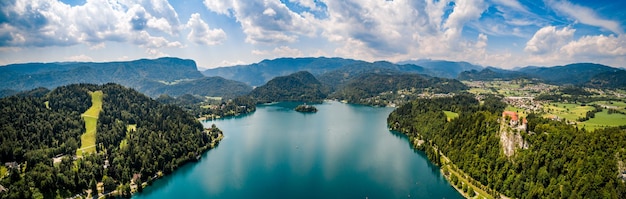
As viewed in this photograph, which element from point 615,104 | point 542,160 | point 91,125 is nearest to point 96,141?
point 91,125

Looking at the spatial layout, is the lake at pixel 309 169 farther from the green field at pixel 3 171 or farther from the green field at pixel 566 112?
the green field at pixel 566 112

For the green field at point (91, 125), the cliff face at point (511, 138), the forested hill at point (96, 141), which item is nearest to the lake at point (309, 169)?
the forested hill at point (96, 141)

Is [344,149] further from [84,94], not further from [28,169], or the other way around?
[84,94]

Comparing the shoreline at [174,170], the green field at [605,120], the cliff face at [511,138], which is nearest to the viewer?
the shoreline at [174,170]

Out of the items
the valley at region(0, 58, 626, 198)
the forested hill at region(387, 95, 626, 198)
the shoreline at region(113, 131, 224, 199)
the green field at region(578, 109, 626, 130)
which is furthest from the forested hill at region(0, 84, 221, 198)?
the green field at region(578, 109, 626, 130)

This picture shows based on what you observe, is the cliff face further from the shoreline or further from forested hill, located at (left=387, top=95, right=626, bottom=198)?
the shoreline

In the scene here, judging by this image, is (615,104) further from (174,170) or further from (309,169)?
(174,170)

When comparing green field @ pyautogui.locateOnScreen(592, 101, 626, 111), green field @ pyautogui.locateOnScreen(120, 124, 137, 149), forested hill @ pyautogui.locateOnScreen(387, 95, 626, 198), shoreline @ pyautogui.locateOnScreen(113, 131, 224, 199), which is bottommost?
shoreline @ pyautogui.locateOnScreen(113, 131, 224, 199)
